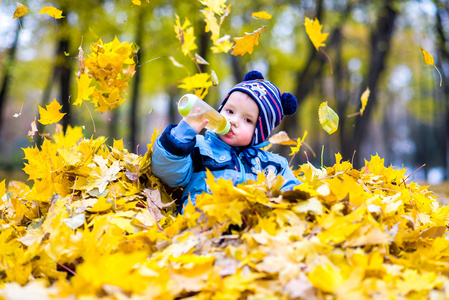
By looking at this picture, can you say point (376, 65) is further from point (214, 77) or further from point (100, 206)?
point (100, 206)

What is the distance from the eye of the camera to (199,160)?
2191 millimetres

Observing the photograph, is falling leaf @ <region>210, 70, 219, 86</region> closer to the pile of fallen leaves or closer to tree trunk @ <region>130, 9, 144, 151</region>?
the pile of fallen leaves

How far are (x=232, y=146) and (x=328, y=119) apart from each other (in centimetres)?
61

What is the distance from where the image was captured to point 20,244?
5.07ft

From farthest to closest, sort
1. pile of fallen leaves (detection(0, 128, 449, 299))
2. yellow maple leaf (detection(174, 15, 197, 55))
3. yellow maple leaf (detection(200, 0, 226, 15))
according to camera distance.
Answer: yellow maple leaf (detection(174, 15, 197, 55)) < yellow maple leaf (detection(200, 0, 226, 15)) < pile of fallen leaves (detection(0, 128, 449, 299))

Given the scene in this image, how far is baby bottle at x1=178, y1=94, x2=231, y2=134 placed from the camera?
74.9 inches

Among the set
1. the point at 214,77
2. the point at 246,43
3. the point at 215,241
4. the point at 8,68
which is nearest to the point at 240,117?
the point at 214,77

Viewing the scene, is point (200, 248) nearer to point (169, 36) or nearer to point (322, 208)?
point (322, 208)

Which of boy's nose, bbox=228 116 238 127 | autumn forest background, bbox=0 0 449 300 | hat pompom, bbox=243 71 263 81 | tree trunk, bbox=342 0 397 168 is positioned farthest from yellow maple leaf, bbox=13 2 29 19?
tree trunk, bbox=342 0 397 168

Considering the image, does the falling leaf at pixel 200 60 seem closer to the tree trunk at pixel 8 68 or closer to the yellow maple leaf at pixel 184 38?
the yellow maple leaf at pixel 184 38

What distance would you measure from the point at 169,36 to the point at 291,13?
12.1 feet

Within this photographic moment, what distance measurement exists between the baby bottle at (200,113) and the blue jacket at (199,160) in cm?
7

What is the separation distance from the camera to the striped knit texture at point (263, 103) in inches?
91.3

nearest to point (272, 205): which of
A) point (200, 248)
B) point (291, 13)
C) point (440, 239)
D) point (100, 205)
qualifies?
point (200, 248)
